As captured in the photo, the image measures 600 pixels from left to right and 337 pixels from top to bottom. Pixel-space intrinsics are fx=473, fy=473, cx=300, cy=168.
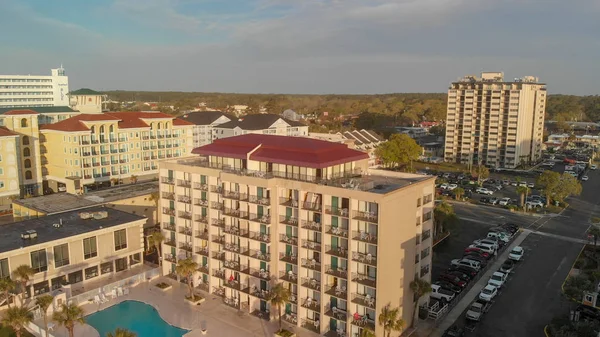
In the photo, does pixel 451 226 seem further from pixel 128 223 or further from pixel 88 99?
pixel 88 99

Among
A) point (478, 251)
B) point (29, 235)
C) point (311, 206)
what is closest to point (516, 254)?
point (478, 251)

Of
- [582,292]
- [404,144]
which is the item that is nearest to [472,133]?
[404,144]

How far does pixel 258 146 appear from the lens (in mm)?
39125

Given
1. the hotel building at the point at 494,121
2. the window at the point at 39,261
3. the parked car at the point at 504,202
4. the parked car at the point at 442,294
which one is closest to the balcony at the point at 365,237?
the parked car at the point at 442,294

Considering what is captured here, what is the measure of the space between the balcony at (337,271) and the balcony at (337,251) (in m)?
0.97

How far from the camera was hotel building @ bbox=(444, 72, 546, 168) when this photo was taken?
10562 cm

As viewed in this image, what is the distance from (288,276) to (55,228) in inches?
867

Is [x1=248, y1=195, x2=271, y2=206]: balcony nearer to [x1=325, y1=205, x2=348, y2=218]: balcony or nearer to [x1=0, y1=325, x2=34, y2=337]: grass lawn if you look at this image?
[x1=325, y1=205, x2=348, y2=218]: balcony

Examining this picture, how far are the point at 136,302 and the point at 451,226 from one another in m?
35.2

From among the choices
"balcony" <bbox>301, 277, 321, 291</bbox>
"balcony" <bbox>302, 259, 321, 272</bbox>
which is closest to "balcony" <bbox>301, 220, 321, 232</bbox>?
"balcony" <bbox>302, 259, 321, 272</bbox>

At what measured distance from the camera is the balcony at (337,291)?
32781 mm

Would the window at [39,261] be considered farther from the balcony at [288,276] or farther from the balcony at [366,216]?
the balcony at [366,216]

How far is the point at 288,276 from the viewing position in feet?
117

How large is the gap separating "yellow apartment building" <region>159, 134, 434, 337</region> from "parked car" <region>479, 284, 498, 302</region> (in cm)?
635
